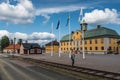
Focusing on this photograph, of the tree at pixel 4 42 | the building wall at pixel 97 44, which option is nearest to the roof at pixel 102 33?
the building wall at pixel 97 44

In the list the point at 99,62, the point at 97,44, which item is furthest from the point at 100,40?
the point at 99,62

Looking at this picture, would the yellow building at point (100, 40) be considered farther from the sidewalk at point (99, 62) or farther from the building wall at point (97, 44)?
the sidewalk at point (99, 62)

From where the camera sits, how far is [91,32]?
107m

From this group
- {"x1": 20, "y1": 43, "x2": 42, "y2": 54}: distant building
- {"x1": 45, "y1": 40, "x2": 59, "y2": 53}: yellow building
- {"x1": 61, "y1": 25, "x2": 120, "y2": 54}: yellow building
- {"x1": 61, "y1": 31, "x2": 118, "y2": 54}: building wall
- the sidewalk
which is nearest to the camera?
the sidewalk

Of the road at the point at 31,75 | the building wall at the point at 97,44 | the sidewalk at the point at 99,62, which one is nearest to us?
the road at the point at 31,75

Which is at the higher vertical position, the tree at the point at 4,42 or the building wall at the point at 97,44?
the tree at the point at 4,42

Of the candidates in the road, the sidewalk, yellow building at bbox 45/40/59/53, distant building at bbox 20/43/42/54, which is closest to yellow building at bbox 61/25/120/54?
distant building at bbox 20/43/42/54

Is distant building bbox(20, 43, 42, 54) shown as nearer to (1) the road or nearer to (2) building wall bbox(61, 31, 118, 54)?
(2) building wall bbox(61, 31, 118, 54)

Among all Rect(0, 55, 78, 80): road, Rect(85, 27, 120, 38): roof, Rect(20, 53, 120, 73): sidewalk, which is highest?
Rect(85, 27, 120, 38): roof

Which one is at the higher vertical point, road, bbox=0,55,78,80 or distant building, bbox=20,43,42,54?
distant building, bbox=20,43,42,54

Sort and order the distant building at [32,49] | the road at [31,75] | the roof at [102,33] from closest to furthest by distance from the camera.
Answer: the road at [31,75] < the roof at [102,33] < the distant building at [32,49]

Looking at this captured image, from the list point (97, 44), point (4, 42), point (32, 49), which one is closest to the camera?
point (97, 44)

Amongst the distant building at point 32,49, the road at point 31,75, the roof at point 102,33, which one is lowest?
the road at point 31,75

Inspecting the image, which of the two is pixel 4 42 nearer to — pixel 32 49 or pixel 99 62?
pixel 32 49
